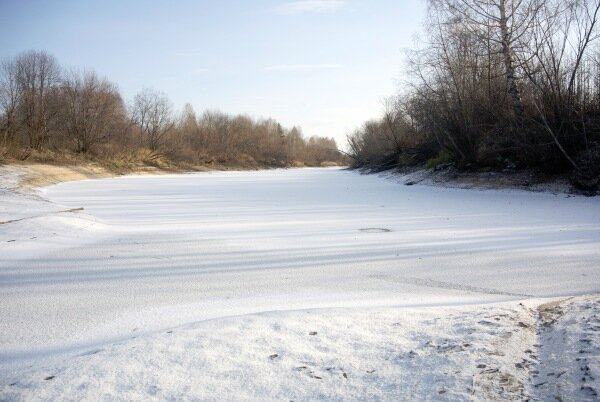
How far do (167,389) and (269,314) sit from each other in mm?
1097

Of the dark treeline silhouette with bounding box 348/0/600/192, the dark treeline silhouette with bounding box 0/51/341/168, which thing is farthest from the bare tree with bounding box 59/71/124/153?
the dark treeline silhouette with bounding box 348/0/600/192

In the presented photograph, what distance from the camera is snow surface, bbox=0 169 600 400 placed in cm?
210

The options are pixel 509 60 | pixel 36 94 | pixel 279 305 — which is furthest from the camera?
pixel 36 94

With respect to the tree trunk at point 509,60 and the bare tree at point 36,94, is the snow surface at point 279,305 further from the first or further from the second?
the bare tree at point 36,94

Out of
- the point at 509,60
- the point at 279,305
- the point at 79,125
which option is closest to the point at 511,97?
the point at 509,60

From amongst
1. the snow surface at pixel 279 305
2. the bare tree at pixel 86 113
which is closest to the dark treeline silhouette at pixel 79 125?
the bare tree at pixel 86 113

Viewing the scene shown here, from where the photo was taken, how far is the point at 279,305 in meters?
3.51

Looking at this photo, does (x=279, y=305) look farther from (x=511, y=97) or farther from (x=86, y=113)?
(x=86, y=113)

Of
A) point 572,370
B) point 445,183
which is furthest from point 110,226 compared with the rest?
point 445,183

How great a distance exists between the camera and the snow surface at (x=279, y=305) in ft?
6.89

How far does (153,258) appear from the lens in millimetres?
5188

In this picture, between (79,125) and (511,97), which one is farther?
(79,125)

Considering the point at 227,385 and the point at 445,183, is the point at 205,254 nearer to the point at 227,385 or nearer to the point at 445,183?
the point at 227,385

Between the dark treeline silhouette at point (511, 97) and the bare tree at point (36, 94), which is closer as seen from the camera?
the dark treeline silhouette at point (511, 97)
